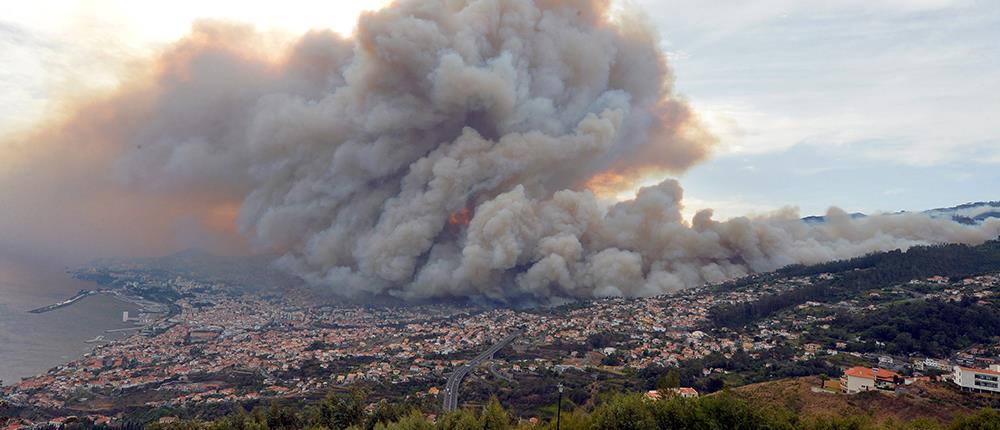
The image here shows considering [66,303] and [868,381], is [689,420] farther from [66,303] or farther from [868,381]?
[66,303]

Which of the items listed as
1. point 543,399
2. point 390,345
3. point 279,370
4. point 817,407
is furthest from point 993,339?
point 279,370

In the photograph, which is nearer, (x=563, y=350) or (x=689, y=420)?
(x=689, y=420)

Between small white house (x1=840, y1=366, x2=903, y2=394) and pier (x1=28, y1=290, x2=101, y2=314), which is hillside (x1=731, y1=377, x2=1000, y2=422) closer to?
small white house (x1=840, y1=366, x2=903, y2=394)

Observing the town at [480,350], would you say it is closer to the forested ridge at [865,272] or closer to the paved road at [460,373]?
the paved road at [460,373]

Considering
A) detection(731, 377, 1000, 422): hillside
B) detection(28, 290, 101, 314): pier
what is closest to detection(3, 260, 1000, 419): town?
detection(731, 377, 1000, 422): hillside

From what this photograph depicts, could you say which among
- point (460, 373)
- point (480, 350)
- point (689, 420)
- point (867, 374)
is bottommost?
point (460, 373)

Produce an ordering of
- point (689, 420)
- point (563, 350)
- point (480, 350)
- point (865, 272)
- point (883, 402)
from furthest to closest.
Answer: point (865, 272) → point (480, 350) → point (563, 350) → point (883, 402) → point (689, 420)

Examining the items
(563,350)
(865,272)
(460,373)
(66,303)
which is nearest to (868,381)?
(563,350)
